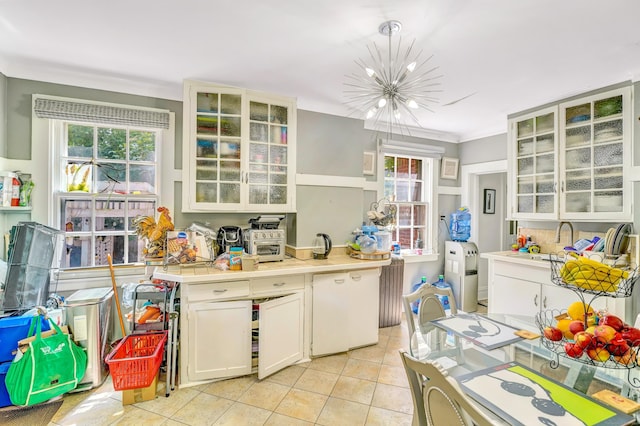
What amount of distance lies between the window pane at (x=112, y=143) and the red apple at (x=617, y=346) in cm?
366

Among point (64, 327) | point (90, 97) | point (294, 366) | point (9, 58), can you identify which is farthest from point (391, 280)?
point (9, 58)

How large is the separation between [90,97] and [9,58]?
536 mm

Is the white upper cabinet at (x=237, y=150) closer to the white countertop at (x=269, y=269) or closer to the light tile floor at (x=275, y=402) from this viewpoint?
the white countertop at (x=269, y=269)

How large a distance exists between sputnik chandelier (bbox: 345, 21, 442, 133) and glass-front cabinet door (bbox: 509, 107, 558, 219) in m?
1.07

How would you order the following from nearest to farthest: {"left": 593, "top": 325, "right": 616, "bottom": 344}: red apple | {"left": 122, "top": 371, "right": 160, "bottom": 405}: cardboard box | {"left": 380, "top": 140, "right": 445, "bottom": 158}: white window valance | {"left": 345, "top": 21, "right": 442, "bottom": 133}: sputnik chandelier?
{"left": 593, "top": 325, "right": 616, "bottom": 344}: red apple
{"left": 345, "top": 21, "right": 442, "bottom": 133}: sputnik chandelier
{"left": 122, "top": 371, "right": 160, "bottom": 405}: cardboard box
{"left": 380, "top": 140, "right": 445, "bottom": 158}: white window valance

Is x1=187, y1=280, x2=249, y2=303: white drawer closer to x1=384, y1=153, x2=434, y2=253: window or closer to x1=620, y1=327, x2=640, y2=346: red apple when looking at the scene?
x1=620, y1=327, x2=640, y2=346: red apple

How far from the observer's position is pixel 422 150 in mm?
4316

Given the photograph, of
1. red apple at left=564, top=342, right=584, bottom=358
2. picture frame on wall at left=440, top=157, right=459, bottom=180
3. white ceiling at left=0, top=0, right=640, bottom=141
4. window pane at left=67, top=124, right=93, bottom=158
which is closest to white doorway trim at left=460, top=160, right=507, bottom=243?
picture frame on wall at left=440, top=157, right=459, bottom=180

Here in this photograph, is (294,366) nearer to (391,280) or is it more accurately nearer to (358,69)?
(391,280)

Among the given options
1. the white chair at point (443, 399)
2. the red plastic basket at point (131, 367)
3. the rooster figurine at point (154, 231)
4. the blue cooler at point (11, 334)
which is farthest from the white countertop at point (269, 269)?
the white chair at point (443, 399)

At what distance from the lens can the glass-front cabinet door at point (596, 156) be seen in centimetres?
266

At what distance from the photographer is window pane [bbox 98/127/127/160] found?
2883 millimetres

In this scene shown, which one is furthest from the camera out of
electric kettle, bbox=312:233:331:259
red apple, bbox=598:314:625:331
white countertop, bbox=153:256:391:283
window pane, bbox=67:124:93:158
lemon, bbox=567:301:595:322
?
electric kettle, bbox=312:233:331:259

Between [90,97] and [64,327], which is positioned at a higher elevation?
[90,97]
